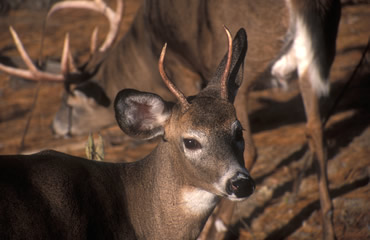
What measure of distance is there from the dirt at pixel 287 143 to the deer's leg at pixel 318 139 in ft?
0.49

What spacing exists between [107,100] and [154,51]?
1.34 metres

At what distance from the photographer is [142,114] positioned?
3.24 metres

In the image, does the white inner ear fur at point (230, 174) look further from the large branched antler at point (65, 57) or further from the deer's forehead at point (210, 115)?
the large branched antler at point (65, 57)

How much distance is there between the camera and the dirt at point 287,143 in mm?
4543

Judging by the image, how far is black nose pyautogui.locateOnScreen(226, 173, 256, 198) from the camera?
109 inches

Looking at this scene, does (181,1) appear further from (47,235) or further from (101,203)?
(47,235)

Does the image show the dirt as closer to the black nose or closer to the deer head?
the deer head

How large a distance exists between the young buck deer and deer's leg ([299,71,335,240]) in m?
1.17

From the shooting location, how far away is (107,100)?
22.0 ft

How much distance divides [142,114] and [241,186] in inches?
33.7

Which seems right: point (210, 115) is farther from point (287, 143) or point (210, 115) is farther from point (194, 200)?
point (287, 143)

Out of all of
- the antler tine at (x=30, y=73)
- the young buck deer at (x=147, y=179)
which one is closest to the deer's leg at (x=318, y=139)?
the young buck deer at (x=147, y=179)

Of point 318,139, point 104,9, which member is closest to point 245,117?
point 318,139

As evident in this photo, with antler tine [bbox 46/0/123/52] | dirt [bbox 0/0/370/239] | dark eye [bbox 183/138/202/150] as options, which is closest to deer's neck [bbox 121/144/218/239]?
dark eye [bbox 183/138/202/150]
